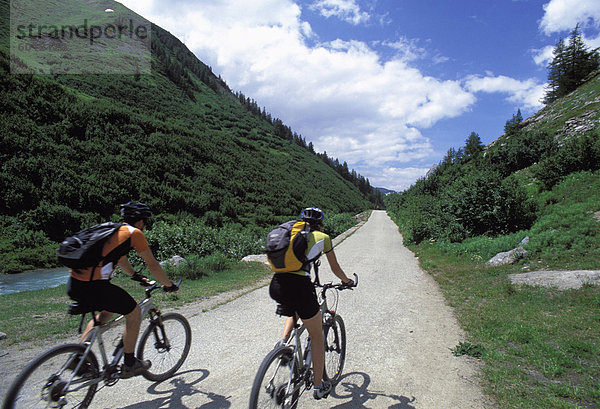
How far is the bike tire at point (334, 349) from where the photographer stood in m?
3.66

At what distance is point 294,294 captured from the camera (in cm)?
287

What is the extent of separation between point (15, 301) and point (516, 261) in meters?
14.6

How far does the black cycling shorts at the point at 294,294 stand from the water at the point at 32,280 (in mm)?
13544

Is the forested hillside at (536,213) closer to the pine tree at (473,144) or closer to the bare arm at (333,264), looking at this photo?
the bare arm at (333,264)

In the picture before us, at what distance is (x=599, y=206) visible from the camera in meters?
11.1

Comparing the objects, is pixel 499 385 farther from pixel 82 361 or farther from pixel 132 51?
pixel 132 51

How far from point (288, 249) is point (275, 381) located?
122cm

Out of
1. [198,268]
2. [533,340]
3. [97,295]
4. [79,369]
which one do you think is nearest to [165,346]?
[79,369]

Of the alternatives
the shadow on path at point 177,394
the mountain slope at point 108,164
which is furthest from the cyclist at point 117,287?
the mountain slope at point 108,164

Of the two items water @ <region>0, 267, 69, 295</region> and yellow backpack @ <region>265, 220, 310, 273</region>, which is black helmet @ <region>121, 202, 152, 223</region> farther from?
water @ <region>0, 267, 69, 295</region>

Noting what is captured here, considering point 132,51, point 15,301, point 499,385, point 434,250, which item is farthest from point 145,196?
point 132,51

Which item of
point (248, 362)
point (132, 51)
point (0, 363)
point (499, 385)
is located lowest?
point (499, 385)

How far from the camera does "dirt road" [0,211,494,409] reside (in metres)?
3.38

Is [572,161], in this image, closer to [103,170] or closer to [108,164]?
[103,170]
